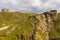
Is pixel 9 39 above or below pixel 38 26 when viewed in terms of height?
below

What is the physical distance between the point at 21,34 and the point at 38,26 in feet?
58.7

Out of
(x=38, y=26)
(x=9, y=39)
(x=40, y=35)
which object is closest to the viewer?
(x=40, y=35)

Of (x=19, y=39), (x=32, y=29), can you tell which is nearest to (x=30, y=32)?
(x=32, y=29)

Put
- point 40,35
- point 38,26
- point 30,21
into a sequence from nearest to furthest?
point 40,35 < point 38,26 < point 30,21

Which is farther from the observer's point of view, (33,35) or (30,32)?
(30,32)

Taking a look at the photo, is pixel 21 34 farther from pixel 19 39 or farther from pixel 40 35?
pixel 40 35

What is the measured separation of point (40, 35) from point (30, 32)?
1537 centimetres

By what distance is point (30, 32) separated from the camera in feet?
443

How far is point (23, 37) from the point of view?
134500 mm

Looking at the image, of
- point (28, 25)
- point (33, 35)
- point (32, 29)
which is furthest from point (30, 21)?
point (33, 35)

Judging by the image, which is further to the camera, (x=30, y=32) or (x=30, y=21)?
(x=30, y=21)

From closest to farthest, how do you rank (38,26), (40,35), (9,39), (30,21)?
(40,35)
(38,26)
(9,39)
(30,21)

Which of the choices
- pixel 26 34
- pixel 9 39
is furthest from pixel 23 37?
pixel 9 39

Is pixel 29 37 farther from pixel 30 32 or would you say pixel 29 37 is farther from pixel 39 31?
pixel 39 31
